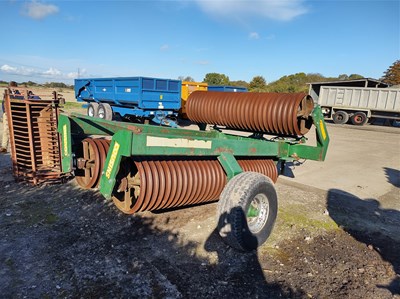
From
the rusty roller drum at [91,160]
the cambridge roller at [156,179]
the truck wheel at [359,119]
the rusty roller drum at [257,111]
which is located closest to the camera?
the cambridge roller at [156,179]

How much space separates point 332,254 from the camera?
3.36 meters

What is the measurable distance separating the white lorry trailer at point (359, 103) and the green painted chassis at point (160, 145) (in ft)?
52.0

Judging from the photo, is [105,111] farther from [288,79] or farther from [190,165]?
[288,79]

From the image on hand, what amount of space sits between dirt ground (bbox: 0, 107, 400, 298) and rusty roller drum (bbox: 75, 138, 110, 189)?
0.53m

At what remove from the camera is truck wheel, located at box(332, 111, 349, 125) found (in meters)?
18.8

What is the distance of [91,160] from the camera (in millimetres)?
3516

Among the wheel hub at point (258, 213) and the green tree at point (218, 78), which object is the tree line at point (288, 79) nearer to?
the green tree at point (218, 78)

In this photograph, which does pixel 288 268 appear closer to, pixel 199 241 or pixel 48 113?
pixel 199 241

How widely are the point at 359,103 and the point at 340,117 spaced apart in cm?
132

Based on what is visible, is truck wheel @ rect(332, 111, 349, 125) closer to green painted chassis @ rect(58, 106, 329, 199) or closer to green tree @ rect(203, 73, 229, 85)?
green painted chassis @ rect(58, 106, 329, 199)

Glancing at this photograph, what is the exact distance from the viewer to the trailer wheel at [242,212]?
3.09 meters

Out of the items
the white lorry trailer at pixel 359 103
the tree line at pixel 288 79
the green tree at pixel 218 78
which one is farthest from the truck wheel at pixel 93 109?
the green tree at pixel 218 78

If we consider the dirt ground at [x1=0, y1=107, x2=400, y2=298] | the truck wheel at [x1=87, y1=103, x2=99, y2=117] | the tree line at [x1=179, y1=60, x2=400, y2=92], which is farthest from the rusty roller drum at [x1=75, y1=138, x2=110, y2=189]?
the tree line at [x1=179, y1=60, x2=400, y2=92]

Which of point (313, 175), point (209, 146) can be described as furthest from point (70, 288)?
point (313, 175)
